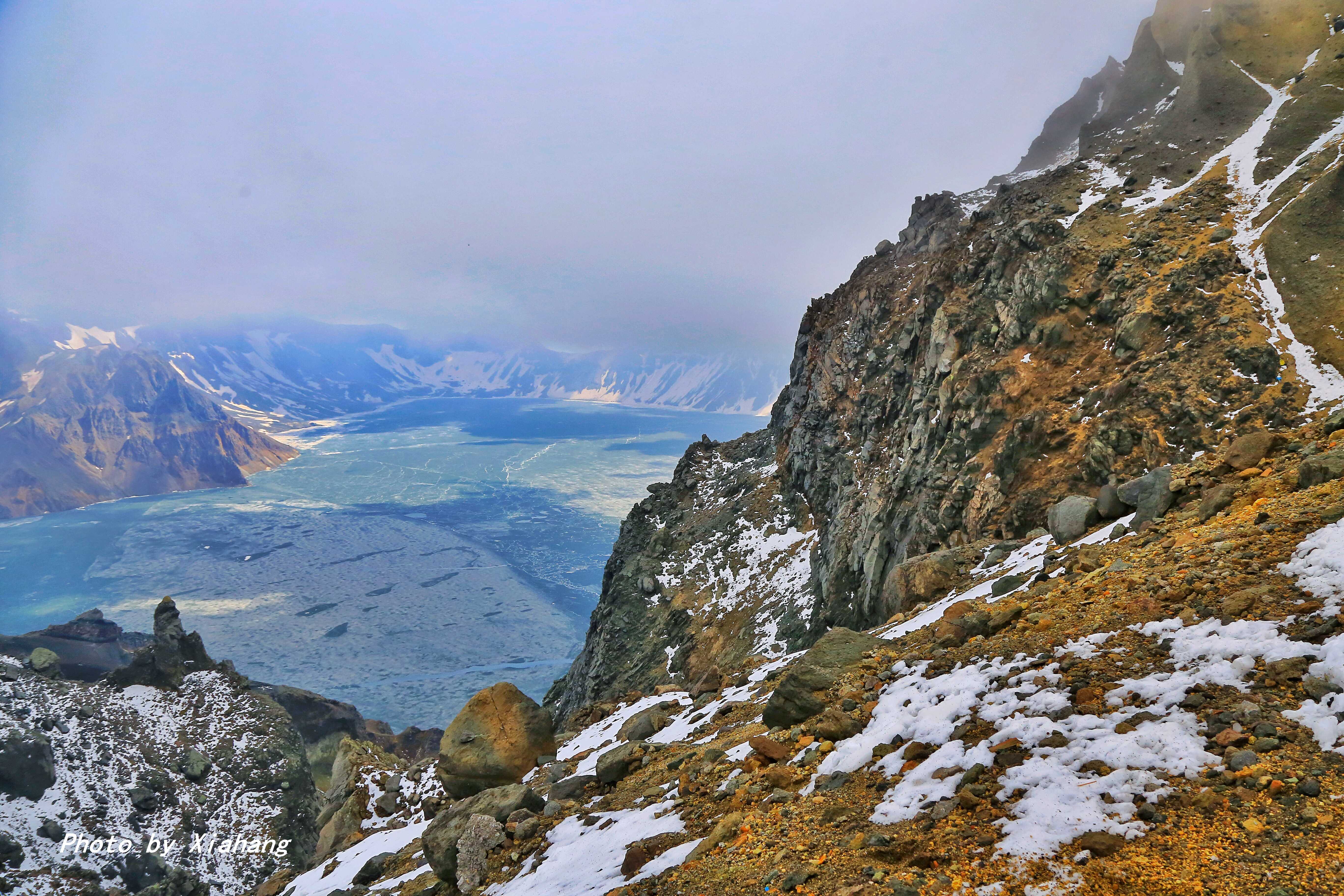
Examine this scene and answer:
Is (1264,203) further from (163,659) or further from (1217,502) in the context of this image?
(163,659)

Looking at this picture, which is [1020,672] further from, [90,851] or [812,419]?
[90,851]

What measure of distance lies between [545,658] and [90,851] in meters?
90.8

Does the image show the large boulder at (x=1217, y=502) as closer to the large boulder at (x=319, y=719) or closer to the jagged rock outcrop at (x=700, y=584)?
the jagged rock outcrop at (x=700, y=584)

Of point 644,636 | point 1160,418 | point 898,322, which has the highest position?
point 898,322

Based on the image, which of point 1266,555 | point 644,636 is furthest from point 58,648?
point 1266,555

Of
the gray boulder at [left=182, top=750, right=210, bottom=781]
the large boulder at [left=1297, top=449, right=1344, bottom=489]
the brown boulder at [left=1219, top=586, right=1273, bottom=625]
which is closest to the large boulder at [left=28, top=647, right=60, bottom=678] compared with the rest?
the gray boulder at [left=182, top=750, right=210, bottom=781]

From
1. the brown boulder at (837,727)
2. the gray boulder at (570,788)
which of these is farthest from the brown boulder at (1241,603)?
the gray boulder at (570,788)

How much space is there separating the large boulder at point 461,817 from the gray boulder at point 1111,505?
13.4 meters

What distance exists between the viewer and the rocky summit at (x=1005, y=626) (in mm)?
4930

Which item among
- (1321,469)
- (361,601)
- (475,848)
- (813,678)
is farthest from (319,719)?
(1321,469)

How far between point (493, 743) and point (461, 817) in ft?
12.8

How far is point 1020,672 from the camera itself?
7055 mm

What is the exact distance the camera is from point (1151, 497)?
11.1m

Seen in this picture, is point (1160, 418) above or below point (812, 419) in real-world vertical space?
below
